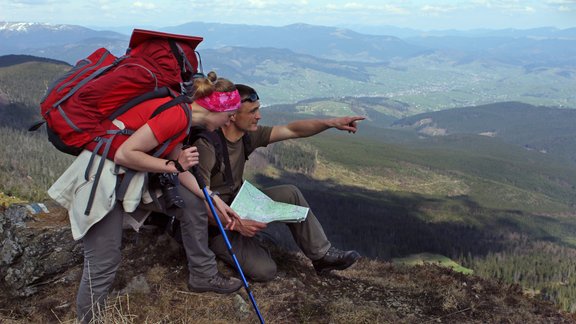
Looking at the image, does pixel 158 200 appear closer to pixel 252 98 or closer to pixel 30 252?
pixel 252 98

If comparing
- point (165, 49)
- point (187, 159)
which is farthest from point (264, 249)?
point (165, 49)

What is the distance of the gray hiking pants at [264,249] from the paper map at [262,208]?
0.42 metres

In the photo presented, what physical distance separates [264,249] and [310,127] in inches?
102

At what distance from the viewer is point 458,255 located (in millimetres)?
131750

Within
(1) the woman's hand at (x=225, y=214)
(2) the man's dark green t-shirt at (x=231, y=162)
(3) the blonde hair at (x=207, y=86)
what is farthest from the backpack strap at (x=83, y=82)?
(1) the woman's hand at (x=225, y=214)

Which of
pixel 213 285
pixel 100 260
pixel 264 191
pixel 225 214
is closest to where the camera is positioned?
pixel 100 260

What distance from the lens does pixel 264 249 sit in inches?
355

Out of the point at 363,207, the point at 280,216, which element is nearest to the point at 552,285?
the point at 363,207

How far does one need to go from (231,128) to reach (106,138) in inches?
112

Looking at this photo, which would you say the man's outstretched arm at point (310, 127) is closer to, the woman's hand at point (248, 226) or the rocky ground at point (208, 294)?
the woman's hand at point (248, 226)

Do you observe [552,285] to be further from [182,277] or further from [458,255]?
[182,277]

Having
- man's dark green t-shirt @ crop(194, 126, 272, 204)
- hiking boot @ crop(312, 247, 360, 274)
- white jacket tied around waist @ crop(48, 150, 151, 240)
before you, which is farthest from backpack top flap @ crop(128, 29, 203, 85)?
hiking boot @ crop(312, 247, 360, 274)

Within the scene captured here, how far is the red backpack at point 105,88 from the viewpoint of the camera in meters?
5.46

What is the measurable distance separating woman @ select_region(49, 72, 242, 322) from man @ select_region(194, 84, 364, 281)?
2.00 ft
